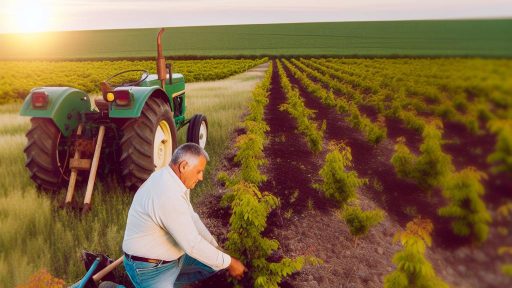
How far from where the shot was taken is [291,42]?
273ft

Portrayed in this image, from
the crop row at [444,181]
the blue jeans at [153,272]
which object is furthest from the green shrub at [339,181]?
the blue jeans at [153,272]

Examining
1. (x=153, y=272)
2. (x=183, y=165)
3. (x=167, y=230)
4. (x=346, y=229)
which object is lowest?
(x=346, y=229)

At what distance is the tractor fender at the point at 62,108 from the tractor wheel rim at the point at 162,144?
1.00 metres

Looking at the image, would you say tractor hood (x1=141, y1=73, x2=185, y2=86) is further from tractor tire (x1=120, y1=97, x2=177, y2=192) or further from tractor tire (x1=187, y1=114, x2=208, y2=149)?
tractor tire (x1=120, y1=97, x2=177, y2=192)

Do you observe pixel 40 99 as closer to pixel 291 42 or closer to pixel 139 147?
pixel 139 147

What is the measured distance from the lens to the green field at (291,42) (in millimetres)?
1425

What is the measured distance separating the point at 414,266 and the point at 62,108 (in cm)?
416

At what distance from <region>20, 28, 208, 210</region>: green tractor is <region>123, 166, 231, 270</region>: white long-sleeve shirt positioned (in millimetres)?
1652

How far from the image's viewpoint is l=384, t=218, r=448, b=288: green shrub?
2801mm

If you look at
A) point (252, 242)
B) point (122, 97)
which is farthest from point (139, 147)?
point (252, 242)

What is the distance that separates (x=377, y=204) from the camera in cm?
620

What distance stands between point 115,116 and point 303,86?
1927cm

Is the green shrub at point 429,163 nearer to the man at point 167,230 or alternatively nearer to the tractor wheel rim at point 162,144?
the tractor wheel rim at point 162,144

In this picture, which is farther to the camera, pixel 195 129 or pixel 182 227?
pixel 195 129
